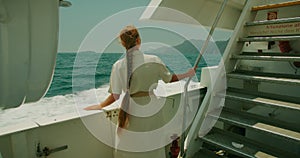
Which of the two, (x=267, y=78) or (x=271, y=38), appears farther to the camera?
(x=271, y=38)

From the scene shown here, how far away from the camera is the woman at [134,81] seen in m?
1.36

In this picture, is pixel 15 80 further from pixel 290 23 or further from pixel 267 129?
pixel 290 23

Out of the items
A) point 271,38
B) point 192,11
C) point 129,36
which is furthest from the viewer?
point 192,11

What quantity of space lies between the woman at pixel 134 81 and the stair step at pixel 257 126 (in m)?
0.52

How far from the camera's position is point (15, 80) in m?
0.50

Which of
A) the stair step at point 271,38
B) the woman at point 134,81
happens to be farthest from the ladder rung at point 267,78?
the woman at point 134,81

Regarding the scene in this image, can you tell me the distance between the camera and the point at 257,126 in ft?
4.47

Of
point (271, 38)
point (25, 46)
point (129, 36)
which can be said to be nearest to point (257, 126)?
point (271, 38)

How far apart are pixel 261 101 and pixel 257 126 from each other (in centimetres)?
18

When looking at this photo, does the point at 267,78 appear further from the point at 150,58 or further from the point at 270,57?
the point at 150,58

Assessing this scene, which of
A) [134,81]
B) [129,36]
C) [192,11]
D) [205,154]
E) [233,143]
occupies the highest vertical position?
[192,11]

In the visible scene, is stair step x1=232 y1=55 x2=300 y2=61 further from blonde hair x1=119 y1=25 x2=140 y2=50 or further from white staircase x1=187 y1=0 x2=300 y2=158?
blonde hair x1=119 y1=25 x2=140 y2=50

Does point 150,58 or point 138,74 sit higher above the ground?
point 150,58

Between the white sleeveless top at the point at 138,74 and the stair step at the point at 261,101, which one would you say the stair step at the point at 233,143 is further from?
the white sleeveless top at the point at 138,74
